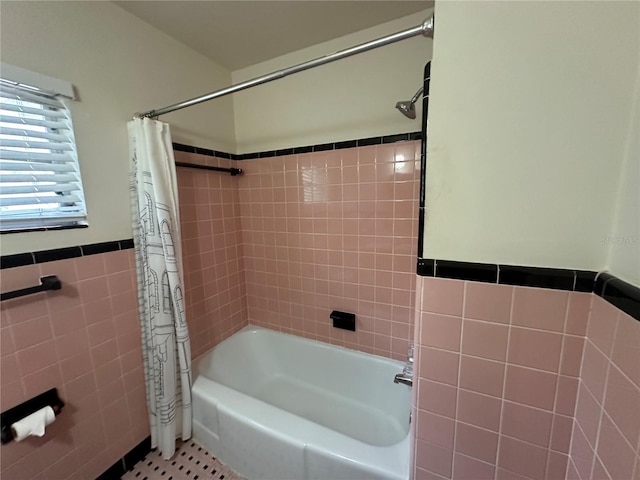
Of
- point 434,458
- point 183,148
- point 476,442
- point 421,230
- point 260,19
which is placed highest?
point 260,19

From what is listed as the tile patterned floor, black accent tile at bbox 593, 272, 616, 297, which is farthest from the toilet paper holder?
black accent tile at bbox 593, 272, 616, 297

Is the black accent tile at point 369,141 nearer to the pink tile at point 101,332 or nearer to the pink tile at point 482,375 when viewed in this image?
the pink tile at point 482,375

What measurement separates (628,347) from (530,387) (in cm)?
25

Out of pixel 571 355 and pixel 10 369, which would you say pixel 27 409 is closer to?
pixel 10 369

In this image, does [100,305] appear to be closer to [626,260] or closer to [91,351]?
[91,351]

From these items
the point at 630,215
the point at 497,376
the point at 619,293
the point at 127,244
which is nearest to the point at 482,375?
the point at 497,376

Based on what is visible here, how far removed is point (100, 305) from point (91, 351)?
21 centimetres

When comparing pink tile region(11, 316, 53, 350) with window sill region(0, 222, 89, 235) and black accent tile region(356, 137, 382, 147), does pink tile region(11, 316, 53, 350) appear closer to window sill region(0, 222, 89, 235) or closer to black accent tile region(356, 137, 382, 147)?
window sill region(0, 222, 89, 235)

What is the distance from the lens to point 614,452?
480 millimetres

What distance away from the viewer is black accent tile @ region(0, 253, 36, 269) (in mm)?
872

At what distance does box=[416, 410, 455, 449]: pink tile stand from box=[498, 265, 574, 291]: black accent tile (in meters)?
0.44

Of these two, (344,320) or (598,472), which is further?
(344,320)

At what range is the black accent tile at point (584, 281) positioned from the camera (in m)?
0.55

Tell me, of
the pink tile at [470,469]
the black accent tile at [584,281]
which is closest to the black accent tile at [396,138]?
the black accent tile at [584,281]
